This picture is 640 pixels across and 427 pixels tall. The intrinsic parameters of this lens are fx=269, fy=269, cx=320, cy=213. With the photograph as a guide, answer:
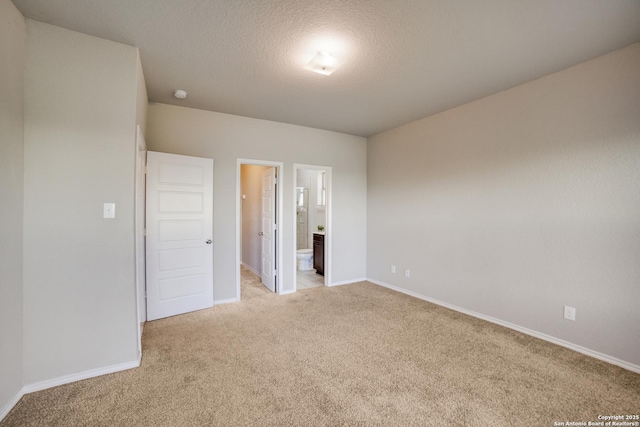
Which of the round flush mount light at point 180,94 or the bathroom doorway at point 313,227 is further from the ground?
the round flush mount light at point 180,94

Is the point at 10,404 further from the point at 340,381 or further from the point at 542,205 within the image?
the point at 542,205

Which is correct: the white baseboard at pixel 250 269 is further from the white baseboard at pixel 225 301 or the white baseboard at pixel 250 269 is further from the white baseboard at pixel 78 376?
the white baseboard at pixel 78 376

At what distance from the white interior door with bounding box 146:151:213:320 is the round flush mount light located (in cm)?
71

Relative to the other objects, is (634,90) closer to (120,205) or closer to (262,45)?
(262,45)

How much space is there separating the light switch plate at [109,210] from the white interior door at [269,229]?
7.76ft

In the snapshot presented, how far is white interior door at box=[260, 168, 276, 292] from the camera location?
4.39 metres

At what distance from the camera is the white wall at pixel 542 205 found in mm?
2346

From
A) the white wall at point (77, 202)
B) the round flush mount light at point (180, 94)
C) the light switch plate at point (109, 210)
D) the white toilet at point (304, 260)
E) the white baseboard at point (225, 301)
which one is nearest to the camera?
the white wall at point (77, 202)

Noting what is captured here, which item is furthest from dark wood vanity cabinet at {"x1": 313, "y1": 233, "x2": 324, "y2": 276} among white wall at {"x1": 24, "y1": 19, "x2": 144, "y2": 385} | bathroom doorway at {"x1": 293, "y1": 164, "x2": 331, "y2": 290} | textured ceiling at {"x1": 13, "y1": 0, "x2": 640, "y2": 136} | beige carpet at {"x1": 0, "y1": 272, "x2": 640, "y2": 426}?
white wall at {"x1": 24, "y1": 19, "x2": 144, "y2": 385}

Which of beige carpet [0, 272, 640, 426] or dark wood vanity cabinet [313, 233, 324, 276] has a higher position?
dark wood vanity cabinet [313, 233, 324, 276]

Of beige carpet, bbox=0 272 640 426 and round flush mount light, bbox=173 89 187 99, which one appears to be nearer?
beige carpet, bbox=0 272 640 426

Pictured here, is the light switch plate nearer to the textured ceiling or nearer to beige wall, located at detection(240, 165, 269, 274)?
the textured ceiling

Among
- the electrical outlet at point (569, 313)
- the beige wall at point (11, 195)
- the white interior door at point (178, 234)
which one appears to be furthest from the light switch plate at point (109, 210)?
the electrical outlet at point (569, 313)

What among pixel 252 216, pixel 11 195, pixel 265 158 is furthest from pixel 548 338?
pixel 252 216
